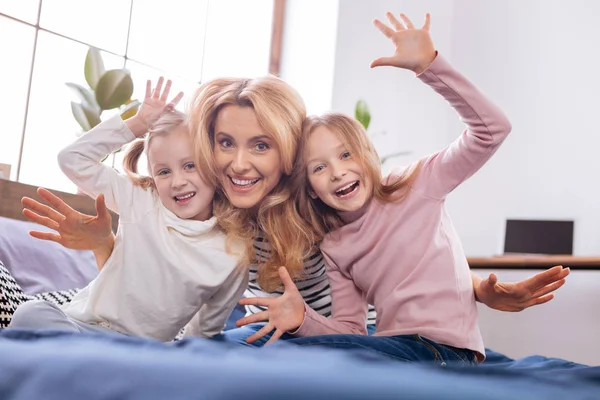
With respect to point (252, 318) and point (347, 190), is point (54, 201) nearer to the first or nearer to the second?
point (252, 318)

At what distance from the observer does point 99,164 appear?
112 cm

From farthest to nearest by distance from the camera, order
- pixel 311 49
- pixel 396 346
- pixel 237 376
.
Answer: pixel 311 49 < pixel 396 346 < pixel 237 376

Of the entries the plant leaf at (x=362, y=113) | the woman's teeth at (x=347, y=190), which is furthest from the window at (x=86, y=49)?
the woman's teeth at (x=347, y=190)

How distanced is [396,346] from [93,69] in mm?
1450

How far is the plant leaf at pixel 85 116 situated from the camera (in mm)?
1923

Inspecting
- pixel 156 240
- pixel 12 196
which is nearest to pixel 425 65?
pixel 156 240

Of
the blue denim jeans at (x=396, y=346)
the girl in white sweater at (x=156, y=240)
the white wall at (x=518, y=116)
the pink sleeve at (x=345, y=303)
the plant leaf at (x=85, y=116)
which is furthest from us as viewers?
the white wall at (x=518, y=116)

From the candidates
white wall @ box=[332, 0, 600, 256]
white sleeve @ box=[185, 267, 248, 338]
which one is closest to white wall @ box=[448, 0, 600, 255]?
white wall @ box=[332, 0, 600, 256]

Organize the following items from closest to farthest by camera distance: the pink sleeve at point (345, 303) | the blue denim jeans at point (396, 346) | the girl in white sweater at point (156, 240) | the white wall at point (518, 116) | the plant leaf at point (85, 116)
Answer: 1. the blue denim jeans at point (396, 346)
2. the girl in white sweater at point (156, 240)
3. the pink sleeve at point (345, 303)
4. the plant leaf at point (85, 116)
5. the white wall at point (518, 116)

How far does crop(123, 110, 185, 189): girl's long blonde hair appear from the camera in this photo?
112 centimetres

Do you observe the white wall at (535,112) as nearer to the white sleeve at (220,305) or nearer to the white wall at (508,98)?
the white wall at (508,98)

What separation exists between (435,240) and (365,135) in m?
0.23

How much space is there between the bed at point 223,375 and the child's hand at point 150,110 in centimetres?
55

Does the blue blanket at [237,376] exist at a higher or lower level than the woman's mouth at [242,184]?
lower
